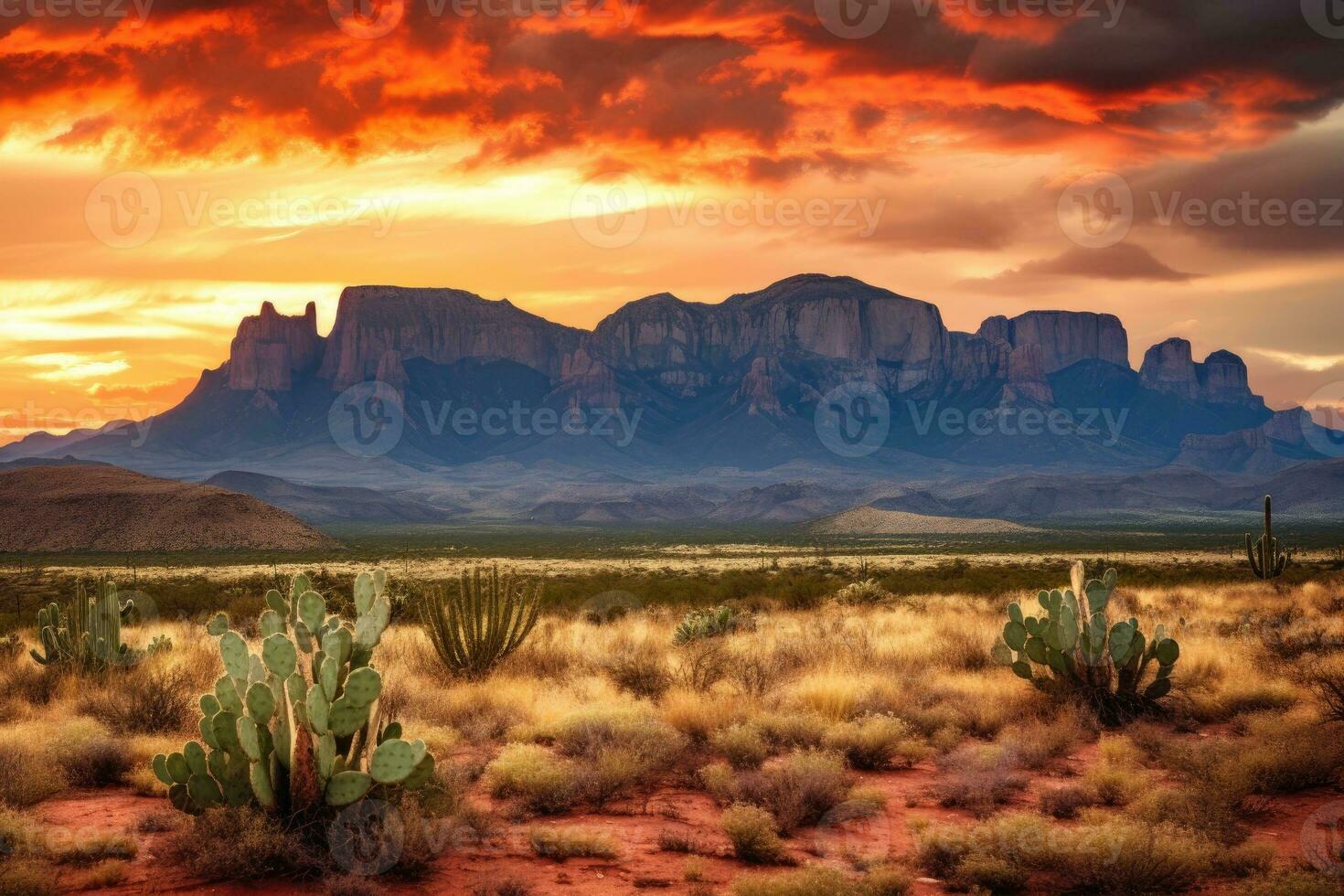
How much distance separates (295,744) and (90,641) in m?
8.24

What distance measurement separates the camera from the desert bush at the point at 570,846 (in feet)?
24.0

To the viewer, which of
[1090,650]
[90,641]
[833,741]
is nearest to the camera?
[833,741]

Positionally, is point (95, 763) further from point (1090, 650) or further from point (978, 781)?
point (1090, 650)

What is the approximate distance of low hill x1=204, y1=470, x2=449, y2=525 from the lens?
152m

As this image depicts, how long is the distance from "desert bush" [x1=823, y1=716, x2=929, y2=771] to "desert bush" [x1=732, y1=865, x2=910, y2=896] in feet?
10.3

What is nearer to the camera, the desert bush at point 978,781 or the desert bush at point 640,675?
the desert bush at point 978,781

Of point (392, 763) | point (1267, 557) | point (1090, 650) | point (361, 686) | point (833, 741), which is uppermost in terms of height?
point (361, 686)

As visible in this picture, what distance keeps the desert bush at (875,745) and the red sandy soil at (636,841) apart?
552mm

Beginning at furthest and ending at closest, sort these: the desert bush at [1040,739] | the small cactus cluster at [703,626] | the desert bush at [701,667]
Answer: the small cactus cluster at [703,626], the desert bush at [701,667], the desert bush at [1040,739]

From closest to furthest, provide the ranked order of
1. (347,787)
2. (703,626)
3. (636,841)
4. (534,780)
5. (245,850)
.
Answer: (245,850)
(347,787)
(636,841)
(534,780)
(703,626)

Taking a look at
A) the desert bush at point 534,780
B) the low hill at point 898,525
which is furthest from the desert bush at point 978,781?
the low hill at point 898,525

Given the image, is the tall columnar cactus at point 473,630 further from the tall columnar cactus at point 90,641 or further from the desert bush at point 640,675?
the tall columnar cactus at point 90,641

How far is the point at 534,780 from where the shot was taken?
8477mm

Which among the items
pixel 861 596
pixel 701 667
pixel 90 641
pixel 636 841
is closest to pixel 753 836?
pixel 636 841
